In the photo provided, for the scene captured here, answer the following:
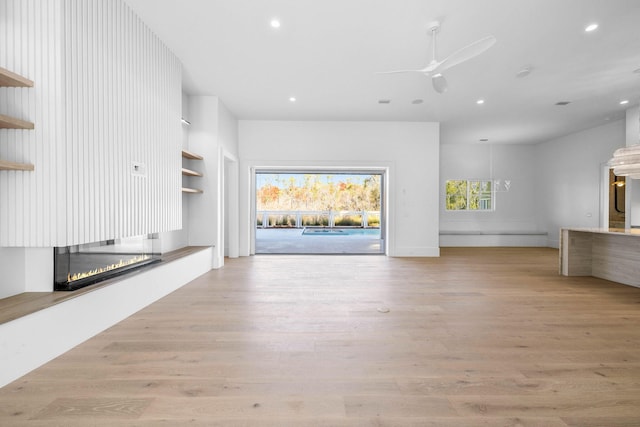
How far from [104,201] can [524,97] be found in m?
6.49

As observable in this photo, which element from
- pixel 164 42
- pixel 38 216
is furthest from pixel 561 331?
pixel 164 42

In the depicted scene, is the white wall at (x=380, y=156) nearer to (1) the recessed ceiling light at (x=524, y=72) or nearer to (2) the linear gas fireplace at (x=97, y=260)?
(1) the recessed ceiling light at (x=524, y=72)

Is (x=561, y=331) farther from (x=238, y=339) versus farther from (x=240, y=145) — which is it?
(x=240, y=145)

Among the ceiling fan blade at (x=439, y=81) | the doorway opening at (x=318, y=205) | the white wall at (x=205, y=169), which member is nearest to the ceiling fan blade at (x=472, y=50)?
the ceiling fan blade at (x=439, y=81)

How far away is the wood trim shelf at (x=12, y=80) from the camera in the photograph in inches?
76.6

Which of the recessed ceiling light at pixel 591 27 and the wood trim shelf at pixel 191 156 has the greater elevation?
the recessed ceiling light at pixel 591 27

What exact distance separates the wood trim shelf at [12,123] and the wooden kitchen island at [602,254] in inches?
255

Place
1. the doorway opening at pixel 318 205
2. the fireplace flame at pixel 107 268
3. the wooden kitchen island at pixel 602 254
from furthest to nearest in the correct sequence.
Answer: the doorway opening at pixel 318 205, the wooden kitchen island at pixel 602 254, the fireplace flame at pixel 107 268

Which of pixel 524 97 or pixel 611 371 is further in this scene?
pixel 524 97

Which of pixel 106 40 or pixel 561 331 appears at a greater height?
pixel 106 40

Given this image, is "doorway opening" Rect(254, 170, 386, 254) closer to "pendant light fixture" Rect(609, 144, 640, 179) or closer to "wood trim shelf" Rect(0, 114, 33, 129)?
"pendant light fixture" Rect(609, 144, 640, 179)

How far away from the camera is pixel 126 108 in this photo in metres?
2.99

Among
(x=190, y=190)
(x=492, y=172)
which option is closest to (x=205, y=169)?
(x=190, y=190)

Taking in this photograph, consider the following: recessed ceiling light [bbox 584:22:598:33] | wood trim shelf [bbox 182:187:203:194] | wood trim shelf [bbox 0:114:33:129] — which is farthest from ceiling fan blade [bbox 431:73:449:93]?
wood trim shelf [bbox 0:114:33:129]
